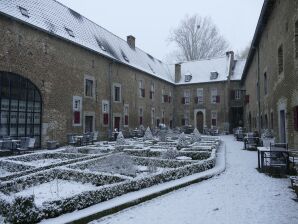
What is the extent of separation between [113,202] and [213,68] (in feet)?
97.7

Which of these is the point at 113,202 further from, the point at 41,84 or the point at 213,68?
the point at 213,68

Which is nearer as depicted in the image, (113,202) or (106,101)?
(113,202)

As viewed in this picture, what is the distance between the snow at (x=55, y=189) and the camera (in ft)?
A: 18.4

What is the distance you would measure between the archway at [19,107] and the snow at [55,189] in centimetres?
705

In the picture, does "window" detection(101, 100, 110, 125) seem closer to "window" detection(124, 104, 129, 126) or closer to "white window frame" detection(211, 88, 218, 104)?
"window" detection(124, 104, 129, 126)

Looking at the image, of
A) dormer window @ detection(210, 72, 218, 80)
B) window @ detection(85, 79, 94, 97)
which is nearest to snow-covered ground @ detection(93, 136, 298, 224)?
window @ detection(85, 79, 94, 97)

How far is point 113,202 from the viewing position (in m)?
4.75

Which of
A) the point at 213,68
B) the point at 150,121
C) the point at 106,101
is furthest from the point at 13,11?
the point at 213,68

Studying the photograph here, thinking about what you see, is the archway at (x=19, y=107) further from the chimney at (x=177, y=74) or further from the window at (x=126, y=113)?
the chimney at (x=177, y=74)

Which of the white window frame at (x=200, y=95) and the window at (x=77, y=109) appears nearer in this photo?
the window at (x=77, y=109)

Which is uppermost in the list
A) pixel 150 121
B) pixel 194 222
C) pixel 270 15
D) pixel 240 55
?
pixel 240 55

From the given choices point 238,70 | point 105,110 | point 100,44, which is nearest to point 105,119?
point 105,110

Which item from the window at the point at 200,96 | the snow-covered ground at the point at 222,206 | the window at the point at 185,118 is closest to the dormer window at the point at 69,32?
the snow-covered ground at the point at 222,206

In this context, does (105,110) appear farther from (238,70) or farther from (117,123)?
(238,70)
